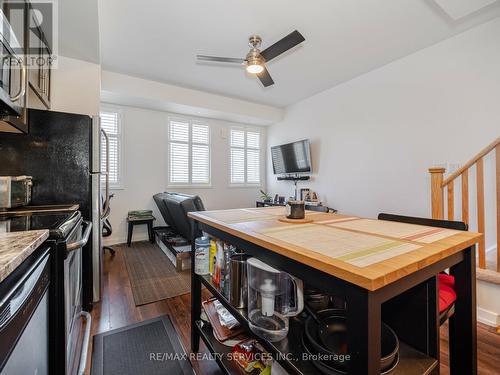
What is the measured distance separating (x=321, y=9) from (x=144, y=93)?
9.58 feet

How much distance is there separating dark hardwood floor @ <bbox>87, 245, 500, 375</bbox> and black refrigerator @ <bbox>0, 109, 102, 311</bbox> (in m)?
0.20

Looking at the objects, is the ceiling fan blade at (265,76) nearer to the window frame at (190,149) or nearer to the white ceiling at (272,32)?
the white ceiling at (272,32)

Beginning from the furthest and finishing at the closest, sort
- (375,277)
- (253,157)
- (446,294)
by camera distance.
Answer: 1. (253,157)
2. (446,294)
3. (375,277)

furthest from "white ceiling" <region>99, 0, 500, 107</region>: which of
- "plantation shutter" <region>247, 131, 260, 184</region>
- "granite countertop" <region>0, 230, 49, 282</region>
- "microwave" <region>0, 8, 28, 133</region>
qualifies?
"granite countertop" <region>0, 230, 49, 282</region>

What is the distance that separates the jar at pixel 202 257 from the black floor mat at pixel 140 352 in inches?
23.7

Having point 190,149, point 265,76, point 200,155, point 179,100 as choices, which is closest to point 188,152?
point 190,149

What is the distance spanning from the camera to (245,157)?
5.71 meters

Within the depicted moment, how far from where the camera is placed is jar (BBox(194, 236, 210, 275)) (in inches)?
56.9

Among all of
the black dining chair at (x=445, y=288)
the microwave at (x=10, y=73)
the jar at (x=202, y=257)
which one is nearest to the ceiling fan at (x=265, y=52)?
the microwave at (x=10, y=73)

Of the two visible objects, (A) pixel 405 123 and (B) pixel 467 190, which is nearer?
(B) pixel 467 190

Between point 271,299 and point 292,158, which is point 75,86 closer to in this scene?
point 271,299

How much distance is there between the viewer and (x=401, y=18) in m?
2.47

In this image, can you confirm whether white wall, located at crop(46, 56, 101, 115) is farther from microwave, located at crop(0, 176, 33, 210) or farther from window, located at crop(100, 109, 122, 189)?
window, located at crop(100, 109, 122, 189)

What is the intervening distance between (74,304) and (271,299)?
112cm
